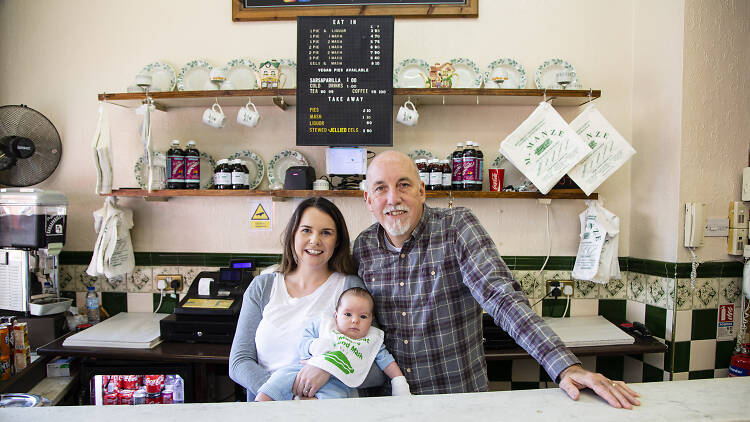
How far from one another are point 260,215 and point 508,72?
5.80 ft

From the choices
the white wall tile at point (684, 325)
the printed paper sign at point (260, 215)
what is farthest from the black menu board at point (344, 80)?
the white wall tile at point (684, 325)

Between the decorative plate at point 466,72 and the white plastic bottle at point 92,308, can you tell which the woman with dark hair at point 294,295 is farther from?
the white plastic bottle at point 92,308

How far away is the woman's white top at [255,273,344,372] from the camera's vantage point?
5.27 ft

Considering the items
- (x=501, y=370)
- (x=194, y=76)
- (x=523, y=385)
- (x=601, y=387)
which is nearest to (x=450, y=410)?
(x=601, y=387)

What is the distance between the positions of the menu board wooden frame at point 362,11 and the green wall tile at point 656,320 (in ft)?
6.62

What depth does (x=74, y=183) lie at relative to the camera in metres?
2.83

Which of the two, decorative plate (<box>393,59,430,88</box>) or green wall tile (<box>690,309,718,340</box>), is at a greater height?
decorative plate (<box>393,59,430,88</box>)

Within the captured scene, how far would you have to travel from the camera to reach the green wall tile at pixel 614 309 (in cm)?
266

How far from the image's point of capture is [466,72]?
2637mm

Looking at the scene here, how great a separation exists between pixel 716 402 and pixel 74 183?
3.33 meters

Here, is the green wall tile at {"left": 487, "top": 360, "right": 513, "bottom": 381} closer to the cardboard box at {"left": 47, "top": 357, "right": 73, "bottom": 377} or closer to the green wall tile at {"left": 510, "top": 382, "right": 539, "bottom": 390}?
the green wall tile at {"left": 510, "top": 382, "right": 539, "bottom": 390}

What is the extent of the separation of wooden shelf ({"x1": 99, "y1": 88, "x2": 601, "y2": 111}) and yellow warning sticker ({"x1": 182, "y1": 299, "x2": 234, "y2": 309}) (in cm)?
114

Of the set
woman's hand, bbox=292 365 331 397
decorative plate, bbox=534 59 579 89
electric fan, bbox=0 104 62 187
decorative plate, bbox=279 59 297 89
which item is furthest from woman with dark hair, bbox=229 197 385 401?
electric fan, bbox=0 104 62 187

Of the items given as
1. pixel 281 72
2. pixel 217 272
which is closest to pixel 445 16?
pixel 281 72
